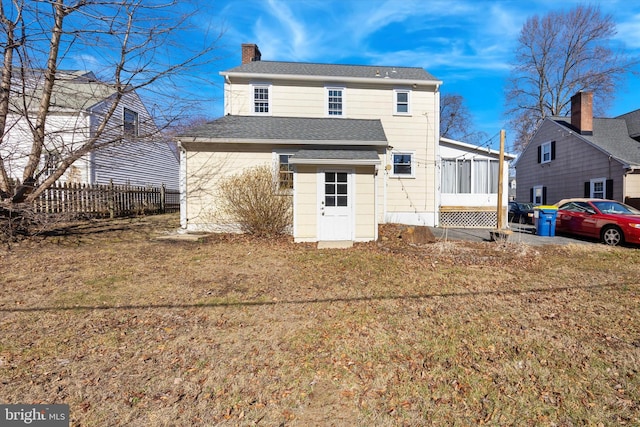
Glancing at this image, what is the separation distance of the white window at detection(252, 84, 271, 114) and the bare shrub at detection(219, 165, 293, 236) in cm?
467

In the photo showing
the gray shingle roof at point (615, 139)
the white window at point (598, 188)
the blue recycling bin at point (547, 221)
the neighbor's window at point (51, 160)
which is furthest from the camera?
the white window at point (598, 188)

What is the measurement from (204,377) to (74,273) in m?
4.66

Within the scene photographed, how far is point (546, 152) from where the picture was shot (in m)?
21.6

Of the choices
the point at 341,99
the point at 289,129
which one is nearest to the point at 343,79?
the point at 341,99

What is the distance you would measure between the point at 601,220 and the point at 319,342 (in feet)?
37.1

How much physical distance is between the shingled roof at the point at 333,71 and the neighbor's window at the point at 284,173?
4.73 meters

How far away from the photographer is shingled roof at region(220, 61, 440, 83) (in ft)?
45.0

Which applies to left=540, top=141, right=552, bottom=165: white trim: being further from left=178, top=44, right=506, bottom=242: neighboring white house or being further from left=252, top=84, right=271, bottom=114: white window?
left=252, top=84, right=271, bottom=114: white window

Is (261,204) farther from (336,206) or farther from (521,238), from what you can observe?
(521,238)

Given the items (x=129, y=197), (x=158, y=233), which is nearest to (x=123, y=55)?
(x=158, y=233)

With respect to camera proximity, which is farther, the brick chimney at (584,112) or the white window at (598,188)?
the brick chimney at (584,112)

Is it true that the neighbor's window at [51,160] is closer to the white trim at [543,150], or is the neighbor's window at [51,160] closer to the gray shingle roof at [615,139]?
the gray shingle roof at [615,139]

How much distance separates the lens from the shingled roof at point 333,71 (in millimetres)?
13727

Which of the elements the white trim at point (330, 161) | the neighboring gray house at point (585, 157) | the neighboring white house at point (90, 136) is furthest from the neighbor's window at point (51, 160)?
the neighboring gray house at point (585, 157)
